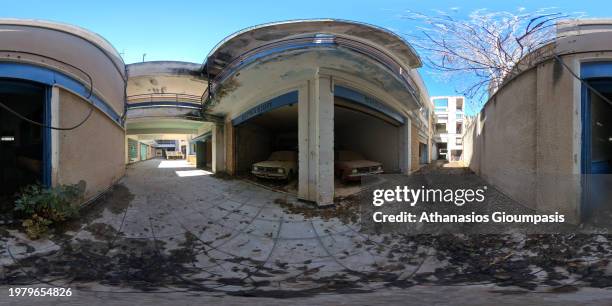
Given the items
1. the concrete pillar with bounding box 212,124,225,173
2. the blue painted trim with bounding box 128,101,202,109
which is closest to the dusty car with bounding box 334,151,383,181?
the concrete pillar with bounding box 212,124,225,173

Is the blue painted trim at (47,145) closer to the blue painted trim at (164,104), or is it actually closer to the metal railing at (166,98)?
the blue painted trim at (164,104)

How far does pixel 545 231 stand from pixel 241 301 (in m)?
4.93

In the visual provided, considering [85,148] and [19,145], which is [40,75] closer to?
[85,148]

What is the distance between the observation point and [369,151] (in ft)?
42.8

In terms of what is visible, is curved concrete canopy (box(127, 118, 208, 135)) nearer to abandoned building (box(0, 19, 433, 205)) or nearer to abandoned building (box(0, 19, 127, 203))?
abandoned building (box(0, 19, 433, 205))

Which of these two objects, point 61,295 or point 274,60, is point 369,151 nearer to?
point 274,60

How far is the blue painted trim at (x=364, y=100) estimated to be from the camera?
8023mm

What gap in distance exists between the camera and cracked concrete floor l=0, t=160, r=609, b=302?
12.5ft

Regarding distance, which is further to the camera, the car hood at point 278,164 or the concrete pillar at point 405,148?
the concrete pillar at point 405,148

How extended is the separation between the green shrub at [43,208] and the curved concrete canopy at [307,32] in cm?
554

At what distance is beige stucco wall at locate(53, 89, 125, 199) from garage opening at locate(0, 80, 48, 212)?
784mm

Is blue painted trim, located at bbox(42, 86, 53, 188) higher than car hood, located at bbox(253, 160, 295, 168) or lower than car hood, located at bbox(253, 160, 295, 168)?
higher

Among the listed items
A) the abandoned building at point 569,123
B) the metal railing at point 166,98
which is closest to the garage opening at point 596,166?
the abandoned building at point 569,123

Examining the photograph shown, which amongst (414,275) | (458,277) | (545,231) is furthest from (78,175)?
(545,231)
